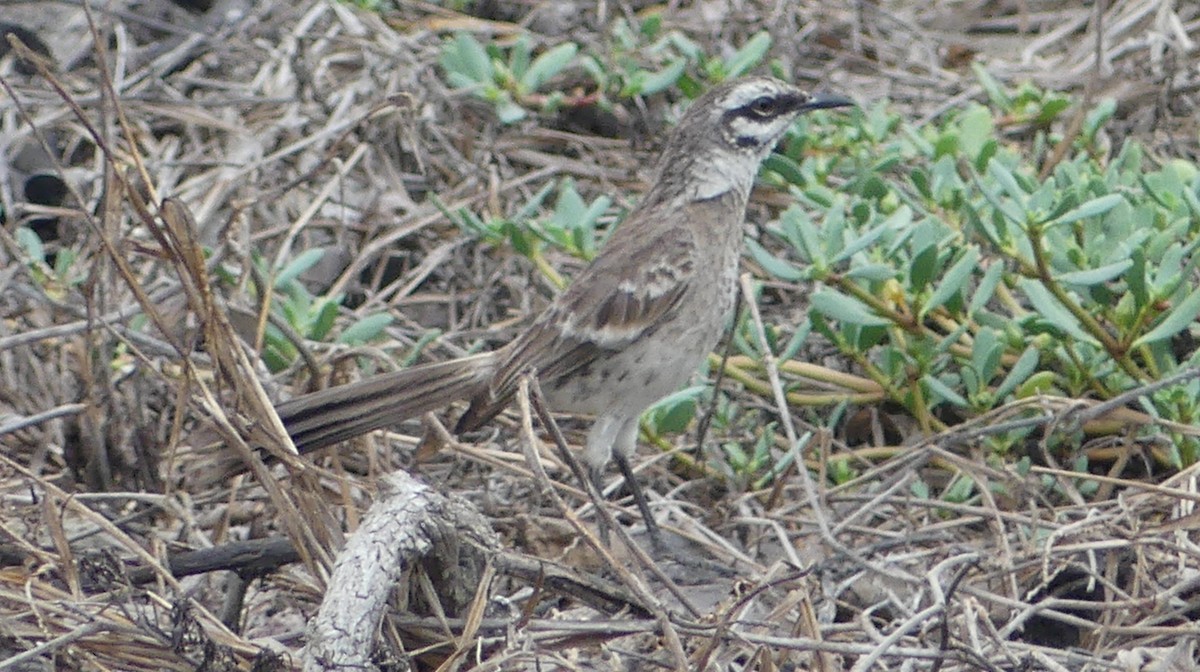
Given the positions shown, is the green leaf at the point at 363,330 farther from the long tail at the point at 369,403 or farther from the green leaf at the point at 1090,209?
the green leaf at the point at 1090,209

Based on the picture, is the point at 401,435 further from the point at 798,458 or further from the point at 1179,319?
the point at 1179,319

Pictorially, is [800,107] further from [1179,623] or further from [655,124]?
[1179,623]

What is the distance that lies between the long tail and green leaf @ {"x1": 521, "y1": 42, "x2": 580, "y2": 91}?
1.97 m

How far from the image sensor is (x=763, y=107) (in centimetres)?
514


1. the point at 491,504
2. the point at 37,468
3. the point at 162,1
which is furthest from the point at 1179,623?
the point at 162,1

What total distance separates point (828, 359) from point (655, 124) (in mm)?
1661

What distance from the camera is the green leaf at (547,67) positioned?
6297mm

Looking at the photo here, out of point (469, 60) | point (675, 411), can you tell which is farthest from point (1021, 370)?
point (469, 60)

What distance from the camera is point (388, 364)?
4.97m

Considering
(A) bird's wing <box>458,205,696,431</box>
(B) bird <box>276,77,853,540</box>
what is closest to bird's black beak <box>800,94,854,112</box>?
(B) bird <box>276,77,853,540</box>

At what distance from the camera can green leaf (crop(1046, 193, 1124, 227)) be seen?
4492 mm

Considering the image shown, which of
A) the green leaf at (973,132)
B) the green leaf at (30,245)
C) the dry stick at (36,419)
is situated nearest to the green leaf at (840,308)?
the green leaf at (973,132)

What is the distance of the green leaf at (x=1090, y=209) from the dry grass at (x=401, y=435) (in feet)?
2.12

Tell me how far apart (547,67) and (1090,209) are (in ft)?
8.20
